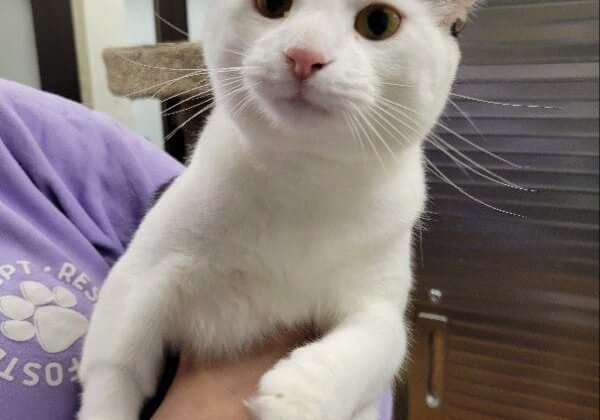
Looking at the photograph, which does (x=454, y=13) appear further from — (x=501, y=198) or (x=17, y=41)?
(x=17, y=41)

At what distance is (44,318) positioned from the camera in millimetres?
673

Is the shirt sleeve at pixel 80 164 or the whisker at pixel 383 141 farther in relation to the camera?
the shirt sleeve at pixel 80 164

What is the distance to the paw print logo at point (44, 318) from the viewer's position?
25.7 inches

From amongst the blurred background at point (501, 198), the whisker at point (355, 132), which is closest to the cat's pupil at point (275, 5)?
the whisker at point (355, 132)

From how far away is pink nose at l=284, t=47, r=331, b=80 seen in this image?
1.72 feet

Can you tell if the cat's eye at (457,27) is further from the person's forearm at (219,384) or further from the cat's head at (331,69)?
the person's forearm at (219,384)

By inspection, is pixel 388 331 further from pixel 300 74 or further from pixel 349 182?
pixel 300 74

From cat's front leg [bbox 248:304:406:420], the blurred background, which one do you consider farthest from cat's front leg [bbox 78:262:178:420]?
the blurred background

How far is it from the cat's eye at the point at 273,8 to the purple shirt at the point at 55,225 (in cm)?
38

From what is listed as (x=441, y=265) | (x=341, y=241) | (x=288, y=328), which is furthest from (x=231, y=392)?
(x=441, y=265)

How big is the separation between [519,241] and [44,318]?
1538 millimetres

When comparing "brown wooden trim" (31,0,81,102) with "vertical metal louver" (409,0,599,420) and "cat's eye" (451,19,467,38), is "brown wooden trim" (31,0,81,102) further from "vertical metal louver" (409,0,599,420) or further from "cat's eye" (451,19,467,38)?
"cat's eye" (451,19,467,38)

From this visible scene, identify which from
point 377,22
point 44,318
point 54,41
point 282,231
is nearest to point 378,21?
point 377,22

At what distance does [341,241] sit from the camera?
24.8 inches
